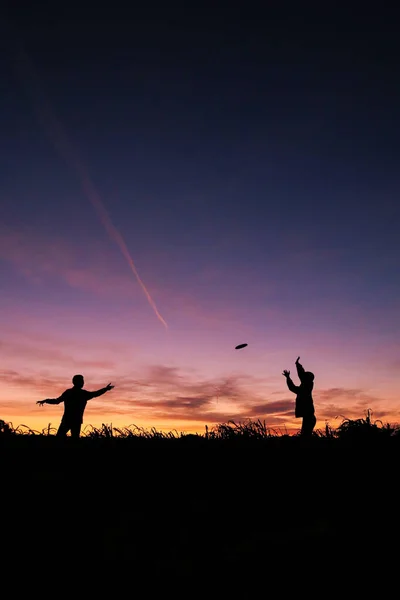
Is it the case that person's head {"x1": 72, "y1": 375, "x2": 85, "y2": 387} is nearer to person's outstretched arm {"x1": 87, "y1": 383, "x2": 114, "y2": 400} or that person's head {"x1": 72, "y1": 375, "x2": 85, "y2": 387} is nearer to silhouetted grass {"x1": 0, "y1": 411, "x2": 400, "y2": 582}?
person's outstretched arm {"x1": 87, "y1": 383, "x2": 114, "y2": 400}

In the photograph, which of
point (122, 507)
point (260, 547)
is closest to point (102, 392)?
point (122, 507)

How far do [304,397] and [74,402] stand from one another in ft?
21.2

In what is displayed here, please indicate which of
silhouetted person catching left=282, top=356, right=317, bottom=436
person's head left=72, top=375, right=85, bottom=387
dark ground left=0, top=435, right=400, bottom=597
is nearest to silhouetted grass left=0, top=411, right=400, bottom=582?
dark ground left=0, top=435, right=400, bottom=597

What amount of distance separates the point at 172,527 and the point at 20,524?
2.05 metres

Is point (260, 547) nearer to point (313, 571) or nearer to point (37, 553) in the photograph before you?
point (313, 571)

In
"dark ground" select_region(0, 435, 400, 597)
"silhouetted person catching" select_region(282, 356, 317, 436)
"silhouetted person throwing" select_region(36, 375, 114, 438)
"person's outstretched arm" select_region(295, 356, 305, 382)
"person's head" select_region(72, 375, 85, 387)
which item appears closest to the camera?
"dark ground" select_region(0, 435, 400, 597)

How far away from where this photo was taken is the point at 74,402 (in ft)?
40.5

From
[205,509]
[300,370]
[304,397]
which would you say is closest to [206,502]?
[205,509]

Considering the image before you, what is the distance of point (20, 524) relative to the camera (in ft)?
20.4

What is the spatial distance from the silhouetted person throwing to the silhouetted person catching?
5.29 meters

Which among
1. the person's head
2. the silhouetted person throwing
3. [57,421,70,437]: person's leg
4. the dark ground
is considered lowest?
the dark ground

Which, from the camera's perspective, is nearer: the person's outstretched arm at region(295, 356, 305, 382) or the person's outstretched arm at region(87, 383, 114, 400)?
the person's outstretched arm at region(87, 383, 114, 400)

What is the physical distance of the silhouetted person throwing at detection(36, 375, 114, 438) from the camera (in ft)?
39.3

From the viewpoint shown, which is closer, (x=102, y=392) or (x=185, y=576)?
(x=185, y=576)
